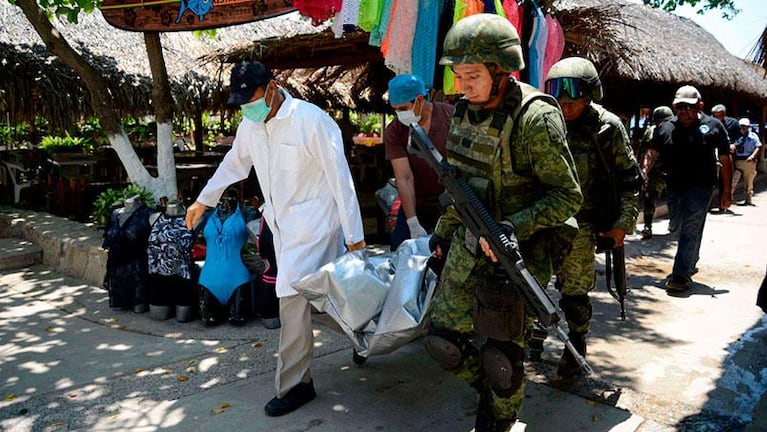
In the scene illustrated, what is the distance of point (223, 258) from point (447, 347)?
8.03ft

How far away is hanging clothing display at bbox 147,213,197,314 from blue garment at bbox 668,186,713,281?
14.1ft

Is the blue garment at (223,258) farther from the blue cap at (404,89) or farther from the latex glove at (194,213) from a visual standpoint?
the blue cap at (404,89)

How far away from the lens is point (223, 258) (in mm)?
4570

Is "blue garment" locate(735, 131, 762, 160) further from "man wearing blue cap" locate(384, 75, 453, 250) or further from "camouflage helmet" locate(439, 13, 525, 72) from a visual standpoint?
"camouflage helmet" locate(439, 13, 525, 72)

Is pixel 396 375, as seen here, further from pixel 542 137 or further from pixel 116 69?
pixel 116 69

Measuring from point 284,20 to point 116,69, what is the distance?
3899 mm

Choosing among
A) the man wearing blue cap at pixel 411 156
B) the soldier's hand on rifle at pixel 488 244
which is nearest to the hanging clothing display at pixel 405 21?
the man wearing blue cap at pixel 411 156

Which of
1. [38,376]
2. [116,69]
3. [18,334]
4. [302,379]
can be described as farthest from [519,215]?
[116,69]

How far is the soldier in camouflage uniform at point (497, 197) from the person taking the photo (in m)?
2.45

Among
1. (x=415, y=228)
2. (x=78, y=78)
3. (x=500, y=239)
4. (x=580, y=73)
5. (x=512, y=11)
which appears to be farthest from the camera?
(x=78, y=78)

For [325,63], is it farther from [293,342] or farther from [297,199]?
[293,342]

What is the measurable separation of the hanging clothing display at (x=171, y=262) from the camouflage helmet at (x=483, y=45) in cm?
293

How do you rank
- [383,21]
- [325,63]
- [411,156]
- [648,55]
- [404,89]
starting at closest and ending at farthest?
[404,89]
[411,156]
[383,21]
[325,63]
[648,55]

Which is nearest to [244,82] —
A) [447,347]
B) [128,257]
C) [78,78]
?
[447,347]
